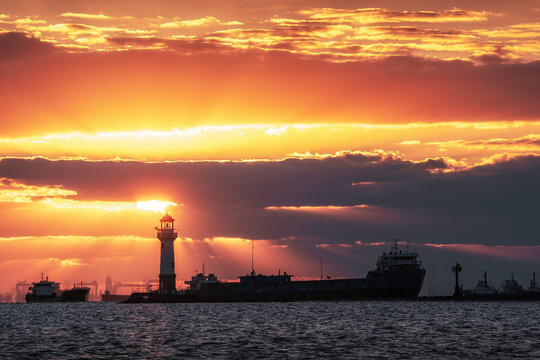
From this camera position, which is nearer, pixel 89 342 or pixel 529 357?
pixel 529 357

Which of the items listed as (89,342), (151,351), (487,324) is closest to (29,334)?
(89,342)

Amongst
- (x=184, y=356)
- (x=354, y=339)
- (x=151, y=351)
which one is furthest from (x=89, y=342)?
(x=354, y=339)

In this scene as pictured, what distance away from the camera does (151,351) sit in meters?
84.7

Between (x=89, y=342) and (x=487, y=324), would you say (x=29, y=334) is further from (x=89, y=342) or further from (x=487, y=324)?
(x=487, y=324)

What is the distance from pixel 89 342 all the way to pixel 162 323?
3826 centimetres

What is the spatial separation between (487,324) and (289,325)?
2912 cm

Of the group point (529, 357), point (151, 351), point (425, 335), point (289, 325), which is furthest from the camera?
point (289, 325)

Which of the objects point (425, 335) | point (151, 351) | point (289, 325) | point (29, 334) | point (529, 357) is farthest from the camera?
point (289, 325)

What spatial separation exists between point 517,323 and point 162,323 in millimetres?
54132

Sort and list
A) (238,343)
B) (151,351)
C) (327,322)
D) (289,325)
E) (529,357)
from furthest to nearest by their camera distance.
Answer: (327,322) < (289,325) < (238,343) < (151,351) < (529,357)

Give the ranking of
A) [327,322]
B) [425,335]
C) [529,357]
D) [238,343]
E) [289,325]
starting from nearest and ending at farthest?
[529,357], [238,343], [425,335], [289,325], [327,322]

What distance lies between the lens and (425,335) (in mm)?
102062

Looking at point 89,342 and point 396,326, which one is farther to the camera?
point 396,326

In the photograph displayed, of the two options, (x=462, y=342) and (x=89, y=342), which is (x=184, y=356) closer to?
(x=89, y=342)
